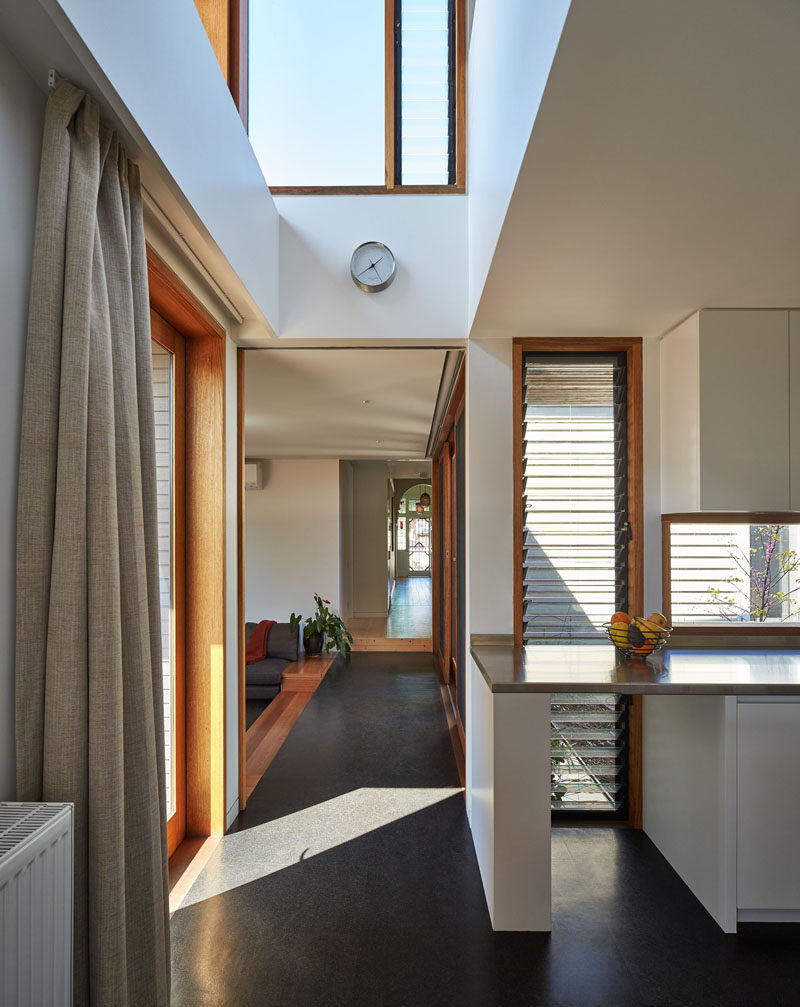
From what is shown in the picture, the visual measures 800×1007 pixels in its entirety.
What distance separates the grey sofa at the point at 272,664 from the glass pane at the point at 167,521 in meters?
2.99

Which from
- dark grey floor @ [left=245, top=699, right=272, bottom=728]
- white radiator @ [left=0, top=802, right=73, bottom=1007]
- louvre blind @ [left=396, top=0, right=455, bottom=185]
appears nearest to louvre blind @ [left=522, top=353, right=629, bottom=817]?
louvre blind @ [left=396, top=0, right=455, bottom=185]

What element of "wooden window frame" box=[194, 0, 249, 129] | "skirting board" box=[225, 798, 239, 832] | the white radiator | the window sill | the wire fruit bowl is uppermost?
"wooden window frame" box=[194, 0, 249, 129]

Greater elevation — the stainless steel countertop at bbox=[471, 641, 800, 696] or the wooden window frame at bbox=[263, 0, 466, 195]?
the wooden window frame at bbox=[263, 0, 466, 195]

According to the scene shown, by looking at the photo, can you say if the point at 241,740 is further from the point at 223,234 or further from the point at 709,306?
the point at 709,306

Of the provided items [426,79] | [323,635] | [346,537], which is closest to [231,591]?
[426,79]

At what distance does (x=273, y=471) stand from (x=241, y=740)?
221 inches

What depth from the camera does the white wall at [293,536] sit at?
8.33 m

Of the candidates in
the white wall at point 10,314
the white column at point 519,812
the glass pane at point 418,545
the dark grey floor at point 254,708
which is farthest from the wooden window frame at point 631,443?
the glass pane at point 418,545

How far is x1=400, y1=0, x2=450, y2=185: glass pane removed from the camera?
3.09 meters

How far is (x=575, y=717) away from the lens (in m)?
Answer: 2.97

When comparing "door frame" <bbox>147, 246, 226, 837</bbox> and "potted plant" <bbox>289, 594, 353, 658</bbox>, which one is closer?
"door frame" <bbox>147, 246, 226, 837</bbox>

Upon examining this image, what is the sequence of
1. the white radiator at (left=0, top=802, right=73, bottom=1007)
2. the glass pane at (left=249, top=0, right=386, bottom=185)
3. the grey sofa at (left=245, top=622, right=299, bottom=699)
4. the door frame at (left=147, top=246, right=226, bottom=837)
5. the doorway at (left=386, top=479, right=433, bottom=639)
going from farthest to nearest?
the doorway at (left=386, top=479, right=433, bottom=639) → the grey sofa at (left=245, top=622, right=299, bottom=699) → the glass pane at (left=249, top=0, right=386, bottom=185) → the door frame at (left=147, top=246, right=226, bottom=837) → the white radiator at (left=0, top=802, right=73, bottom=1007)

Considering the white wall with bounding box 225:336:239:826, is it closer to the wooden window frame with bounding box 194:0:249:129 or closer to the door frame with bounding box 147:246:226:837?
the door frame with bounding box 147:246:226:837

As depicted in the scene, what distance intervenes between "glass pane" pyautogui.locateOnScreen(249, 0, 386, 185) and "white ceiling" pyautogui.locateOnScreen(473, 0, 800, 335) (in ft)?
3.94
